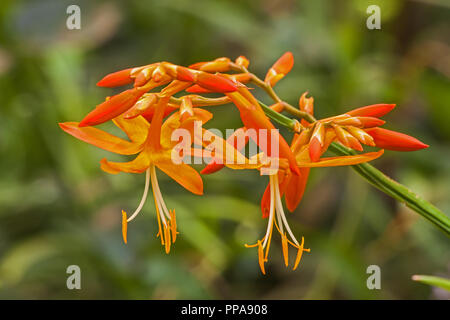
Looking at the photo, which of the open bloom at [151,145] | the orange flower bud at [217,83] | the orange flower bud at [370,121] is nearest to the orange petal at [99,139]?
the open bloom at [151,145]

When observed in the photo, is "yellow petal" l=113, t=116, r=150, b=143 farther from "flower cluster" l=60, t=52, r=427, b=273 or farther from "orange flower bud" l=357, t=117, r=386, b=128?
"orange flower bud" l=357, t=117, r=386, b=128

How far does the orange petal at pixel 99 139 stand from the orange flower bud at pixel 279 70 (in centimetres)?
17

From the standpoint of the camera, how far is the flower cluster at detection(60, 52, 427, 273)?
0.51 metres

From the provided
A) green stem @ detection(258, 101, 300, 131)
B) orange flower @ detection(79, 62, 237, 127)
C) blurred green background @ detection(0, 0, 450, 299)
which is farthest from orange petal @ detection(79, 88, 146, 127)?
blurred green background @ detection(0, 0, 450, 299)

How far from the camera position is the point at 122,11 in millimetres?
1887

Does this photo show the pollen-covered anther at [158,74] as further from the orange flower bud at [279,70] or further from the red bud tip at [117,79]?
the orange flower bud at [279,70]

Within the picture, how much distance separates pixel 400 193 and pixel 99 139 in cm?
30

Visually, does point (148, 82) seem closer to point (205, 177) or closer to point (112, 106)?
point (112, 106)

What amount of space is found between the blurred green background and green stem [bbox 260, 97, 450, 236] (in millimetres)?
864

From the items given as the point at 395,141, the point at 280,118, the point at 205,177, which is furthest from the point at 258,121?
the point at 205,177

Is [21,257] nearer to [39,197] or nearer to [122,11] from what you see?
[39,197]

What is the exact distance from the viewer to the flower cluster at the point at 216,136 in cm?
51

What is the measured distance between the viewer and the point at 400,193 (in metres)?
0.54

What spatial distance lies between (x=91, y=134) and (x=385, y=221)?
1280 mm
